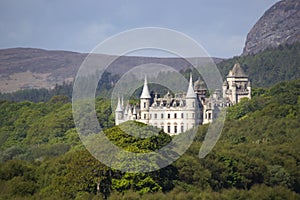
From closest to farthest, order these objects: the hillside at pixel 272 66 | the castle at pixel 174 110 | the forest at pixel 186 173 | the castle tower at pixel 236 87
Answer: the forest at pixel 186 173, the castle at pixel 174 110, the castle tower at pixel 236 87, the hillside at pixel 272 66

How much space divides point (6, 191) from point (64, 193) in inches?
149

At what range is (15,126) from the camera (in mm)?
115250

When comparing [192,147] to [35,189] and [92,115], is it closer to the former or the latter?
[35,189]

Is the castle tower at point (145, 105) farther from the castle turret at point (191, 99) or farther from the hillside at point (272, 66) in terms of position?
the hillside at point (272, 66)

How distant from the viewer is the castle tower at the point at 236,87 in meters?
94.8

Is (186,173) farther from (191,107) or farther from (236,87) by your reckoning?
(236,87)

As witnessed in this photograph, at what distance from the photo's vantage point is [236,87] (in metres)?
96.8

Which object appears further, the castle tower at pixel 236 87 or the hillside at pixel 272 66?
the hillside at pixel 272 66

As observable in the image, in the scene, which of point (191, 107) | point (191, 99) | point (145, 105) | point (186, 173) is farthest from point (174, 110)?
point (186, 173)

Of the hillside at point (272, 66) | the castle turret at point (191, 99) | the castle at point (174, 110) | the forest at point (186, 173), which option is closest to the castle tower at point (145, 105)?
the castle at point (174, 110)

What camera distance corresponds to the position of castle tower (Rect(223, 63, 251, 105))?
311 ft

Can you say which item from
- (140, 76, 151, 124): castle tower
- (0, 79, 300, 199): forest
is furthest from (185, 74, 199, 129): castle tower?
(140, 76, 151, 124): castle tower

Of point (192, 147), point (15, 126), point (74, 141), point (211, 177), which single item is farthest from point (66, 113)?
point (211, 177)

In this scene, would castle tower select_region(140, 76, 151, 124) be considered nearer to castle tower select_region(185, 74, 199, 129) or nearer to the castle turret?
castle tower select_region(185, 74, 199, 129)
